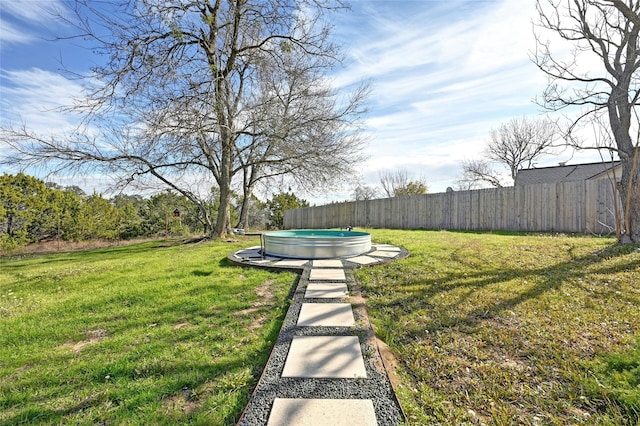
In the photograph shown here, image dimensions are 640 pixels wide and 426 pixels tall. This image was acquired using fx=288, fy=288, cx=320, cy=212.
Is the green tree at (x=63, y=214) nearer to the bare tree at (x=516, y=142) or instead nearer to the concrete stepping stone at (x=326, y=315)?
the concrete stepping stone at (x=326, y=315)

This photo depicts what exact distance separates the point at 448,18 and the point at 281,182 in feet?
25.1

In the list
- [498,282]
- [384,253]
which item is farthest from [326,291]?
[384,253]

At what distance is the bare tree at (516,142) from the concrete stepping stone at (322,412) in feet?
80.9

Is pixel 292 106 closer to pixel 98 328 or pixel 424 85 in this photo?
pixel 424 85

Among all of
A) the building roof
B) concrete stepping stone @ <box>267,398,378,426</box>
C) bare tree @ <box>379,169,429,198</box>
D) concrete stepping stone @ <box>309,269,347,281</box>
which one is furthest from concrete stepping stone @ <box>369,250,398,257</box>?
bare tree @ <box>379,169,429,198</box>

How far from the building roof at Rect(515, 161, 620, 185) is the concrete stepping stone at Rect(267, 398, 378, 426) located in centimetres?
1639

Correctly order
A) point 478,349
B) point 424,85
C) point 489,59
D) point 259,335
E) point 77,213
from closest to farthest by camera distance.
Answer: point 478,349 → point 259,335 → point 489,59 → point 424,85 → point 77,213

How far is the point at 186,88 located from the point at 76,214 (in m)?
10.1

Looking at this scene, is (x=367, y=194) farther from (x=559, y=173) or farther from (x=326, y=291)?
(x=326, y=291)

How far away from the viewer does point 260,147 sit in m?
9.41

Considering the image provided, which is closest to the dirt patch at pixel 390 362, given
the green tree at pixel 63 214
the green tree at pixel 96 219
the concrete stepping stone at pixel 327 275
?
the concrete stepping stone at pixel 327 275

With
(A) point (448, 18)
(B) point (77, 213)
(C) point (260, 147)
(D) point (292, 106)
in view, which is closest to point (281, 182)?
(C) point (260, 147)

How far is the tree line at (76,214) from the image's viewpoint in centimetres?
1120

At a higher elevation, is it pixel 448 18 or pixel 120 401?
pixel 448 18
